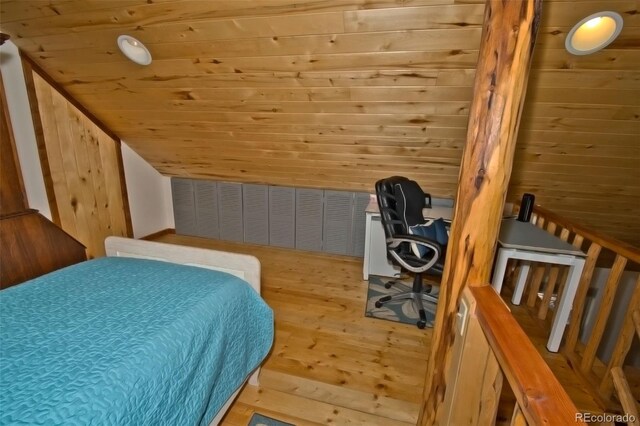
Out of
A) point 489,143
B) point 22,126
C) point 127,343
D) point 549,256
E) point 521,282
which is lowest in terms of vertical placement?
point 521,282

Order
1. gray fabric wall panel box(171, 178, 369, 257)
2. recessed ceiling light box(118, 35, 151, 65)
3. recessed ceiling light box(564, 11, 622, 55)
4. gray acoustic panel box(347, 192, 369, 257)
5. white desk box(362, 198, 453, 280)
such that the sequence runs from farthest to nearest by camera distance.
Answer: gray fabric wall panel box(171, 178, 369, 257), gray acoustic panel box(347, 192, 369, 257), white desk box(362, 198, 453, 280), recessed ceiling light box(118, 35, 151, 65), recessed ceiling light box(564, 11, 622, 55)

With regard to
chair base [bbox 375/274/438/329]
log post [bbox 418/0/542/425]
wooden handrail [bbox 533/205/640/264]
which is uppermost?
log post [bbox 418/0/542/425]

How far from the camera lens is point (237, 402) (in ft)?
5.51

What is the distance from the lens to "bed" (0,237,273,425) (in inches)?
34.7

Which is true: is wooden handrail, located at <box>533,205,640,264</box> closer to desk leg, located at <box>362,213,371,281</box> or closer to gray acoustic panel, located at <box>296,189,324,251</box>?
desk leg, located at <box>362,213,371,281</box>

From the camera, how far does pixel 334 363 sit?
1.96 metres

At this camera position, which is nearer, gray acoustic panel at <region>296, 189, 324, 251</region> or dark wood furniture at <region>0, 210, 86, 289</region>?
dark wood furniture at <region>0, 210, 86, 289</region>

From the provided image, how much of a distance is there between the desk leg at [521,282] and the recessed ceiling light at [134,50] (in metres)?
3.40

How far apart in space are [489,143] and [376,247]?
212 centimetres

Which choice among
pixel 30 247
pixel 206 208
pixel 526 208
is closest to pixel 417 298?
pixel 526 208

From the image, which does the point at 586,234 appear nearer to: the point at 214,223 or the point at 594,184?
the point at 594,184

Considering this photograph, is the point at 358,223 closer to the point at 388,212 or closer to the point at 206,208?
the point at 388,212

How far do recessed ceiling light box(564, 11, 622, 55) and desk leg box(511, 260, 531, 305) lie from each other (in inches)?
64.1

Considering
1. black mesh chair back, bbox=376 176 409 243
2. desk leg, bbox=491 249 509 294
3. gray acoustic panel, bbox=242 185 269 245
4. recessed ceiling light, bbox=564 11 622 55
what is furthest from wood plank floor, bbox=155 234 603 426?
recessed ceiling light, bbox=564 11 622 55
